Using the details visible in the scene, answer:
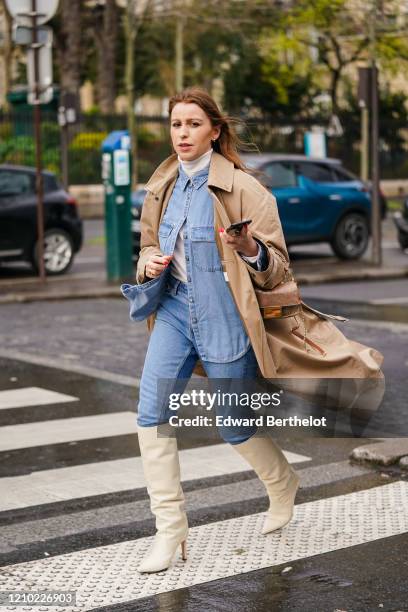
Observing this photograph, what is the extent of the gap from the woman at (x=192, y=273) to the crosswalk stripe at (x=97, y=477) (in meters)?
1.33

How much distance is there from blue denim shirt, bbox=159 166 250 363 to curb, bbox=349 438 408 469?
2059 millimetres

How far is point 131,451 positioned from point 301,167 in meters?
13.6

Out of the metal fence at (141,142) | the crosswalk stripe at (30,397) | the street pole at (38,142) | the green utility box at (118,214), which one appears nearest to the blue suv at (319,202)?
the green utility box at (118,214)

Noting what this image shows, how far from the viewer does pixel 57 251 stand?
17859mm

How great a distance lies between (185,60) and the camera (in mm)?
54562

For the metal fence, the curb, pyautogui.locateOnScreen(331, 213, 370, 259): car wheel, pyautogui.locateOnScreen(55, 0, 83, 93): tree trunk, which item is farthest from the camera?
pyautogui.locateOnScreen(55, 0, 83, 93): tree trunk

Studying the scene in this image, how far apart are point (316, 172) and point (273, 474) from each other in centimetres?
1567

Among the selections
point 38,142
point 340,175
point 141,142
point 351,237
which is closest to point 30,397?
point 38,142

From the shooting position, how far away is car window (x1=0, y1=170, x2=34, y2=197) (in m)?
17.2

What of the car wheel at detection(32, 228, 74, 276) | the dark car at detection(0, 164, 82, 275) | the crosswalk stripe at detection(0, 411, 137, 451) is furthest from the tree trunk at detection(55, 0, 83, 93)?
the crosswalk stripe at detection(0, 411, 137, 451)

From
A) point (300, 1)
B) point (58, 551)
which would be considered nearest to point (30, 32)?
point (58, 551)

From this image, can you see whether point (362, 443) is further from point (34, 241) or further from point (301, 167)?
point (301, 167)

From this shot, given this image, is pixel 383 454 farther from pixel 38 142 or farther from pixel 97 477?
pixel 38 142

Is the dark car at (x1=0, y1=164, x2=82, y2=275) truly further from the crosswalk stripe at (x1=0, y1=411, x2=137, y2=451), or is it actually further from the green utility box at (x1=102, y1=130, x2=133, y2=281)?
the crosswalk stripe at (x1=0, y1=411, x2=137, y2=451)
